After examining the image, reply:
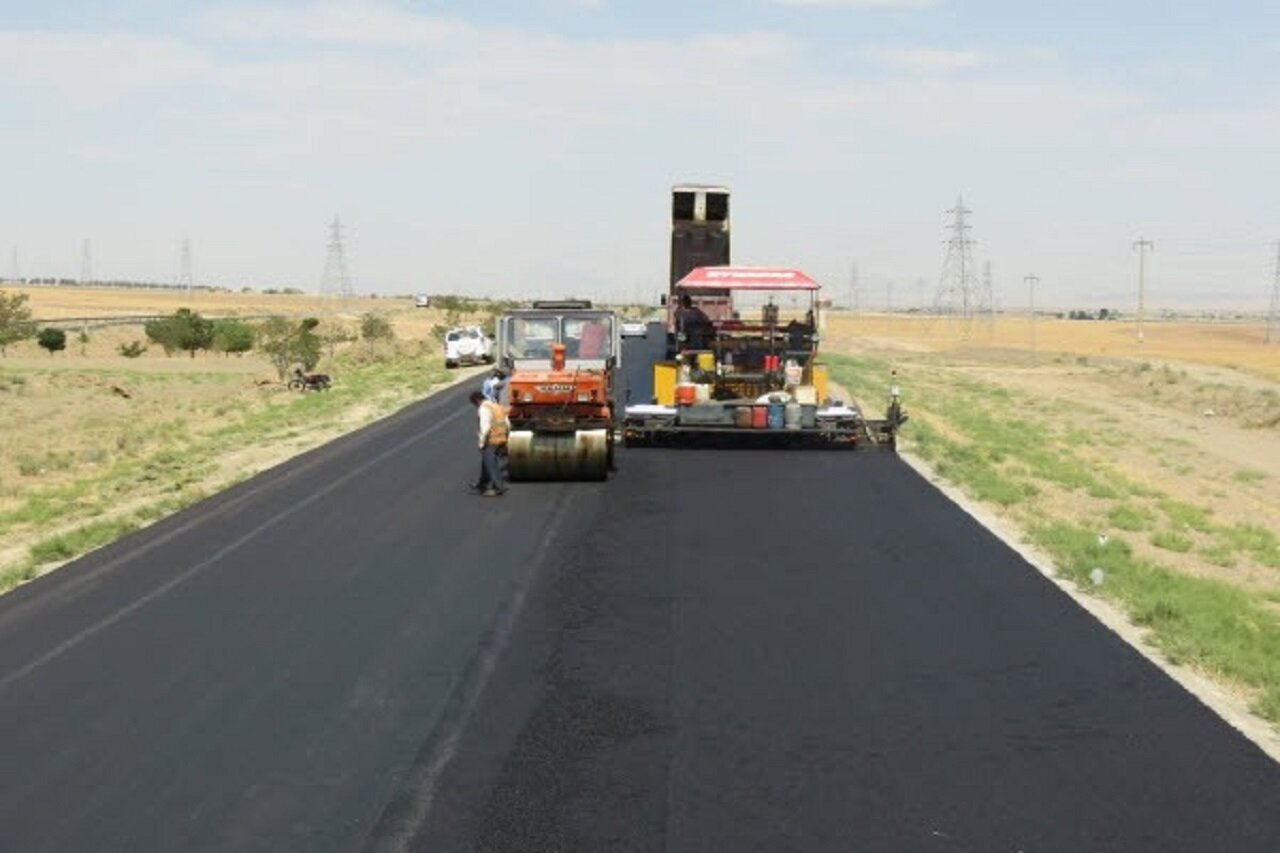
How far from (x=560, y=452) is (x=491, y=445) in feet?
4.29

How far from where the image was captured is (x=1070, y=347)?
112 meters

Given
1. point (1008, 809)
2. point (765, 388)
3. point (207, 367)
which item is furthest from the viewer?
point (207, 367)

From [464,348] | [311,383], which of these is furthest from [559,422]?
[464,348]

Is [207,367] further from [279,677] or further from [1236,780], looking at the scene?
[1236,780]

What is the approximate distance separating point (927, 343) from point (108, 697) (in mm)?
109293

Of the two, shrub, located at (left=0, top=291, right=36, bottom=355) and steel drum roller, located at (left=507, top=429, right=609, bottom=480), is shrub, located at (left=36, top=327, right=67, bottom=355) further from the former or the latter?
steel drum roller, located at (left=507, top=429, right=609, bottom=480)

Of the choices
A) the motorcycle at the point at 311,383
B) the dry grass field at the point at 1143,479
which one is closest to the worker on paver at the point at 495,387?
the dry grass field at the point at 1143,479

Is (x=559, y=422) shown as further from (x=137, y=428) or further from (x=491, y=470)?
(x=137, y=428)

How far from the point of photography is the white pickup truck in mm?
54844

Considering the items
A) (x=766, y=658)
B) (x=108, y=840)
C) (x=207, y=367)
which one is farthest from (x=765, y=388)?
(x=207, y=367)

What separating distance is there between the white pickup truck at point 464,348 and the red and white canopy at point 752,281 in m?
31.5

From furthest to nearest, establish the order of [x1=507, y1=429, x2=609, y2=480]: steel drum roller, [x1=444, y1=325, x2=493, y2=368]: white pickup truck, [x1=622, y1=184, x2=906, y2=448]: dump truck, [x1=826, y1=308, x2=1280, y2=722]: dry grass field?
[x1=444, y1=325, x2=493, y2=368]: white pickup truck < [x1=622, y1=184, x2=906, y2=448]: dump truck < [x1=507, y1=429, x2=609, y2=480]: steel drum roller < [x1=826, y1=308, x2=1280, y2=722]: dry grass field

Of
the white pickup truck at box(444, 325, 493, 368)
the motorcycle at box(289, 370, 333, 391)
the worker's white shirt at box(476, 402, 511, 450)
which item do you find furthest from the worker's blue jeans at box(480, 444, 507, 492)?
the white pickup truck at box(444, 325, 493, 368)

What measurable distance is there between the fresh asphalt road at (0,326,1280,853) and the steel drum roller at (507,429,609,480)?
3803mm
